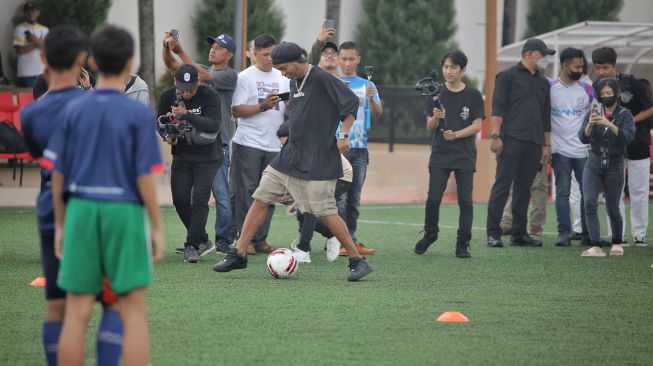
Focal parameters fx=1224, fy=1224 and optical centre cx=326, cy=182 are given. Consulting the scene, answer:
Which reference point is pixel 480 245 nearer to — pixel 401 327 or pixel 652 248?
pixel 652 248

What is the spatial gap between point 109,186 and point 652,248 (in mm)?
9121

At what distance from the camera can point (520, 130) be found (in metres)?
13.2

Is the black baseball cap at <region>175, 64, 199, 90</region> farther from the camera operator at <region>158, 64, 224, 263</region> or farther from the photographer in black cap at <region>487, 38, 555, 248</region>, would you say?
the photographer in black cap at <region>487, 38, 555, 248</region>

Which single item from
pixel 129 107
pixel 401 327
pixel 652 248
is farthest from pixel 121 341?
pixel 652 248

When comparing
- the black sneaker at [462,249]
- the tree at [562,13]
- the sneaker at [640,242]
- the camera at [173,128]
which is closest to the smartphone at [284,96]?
the camera at [173,128]

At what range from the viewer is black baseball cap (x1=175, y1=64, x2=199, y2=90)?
10.9 metres

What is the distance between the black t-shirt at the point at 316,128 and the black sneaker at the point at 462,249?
8.12ft

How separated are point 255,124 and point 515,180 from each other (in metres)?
3.20

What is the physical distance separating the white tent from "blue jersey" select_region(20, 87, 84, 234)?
16109 millimetres

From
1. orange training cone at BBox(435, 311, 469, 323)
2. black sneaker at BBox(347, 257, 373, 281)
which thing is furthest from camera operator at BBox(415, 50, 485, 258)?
orange training cone at BBox(435, 311, 469, 323)

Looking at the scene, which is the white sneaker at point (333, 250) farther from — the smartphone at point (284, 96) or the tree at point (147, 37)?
the tree at point (147, 37)

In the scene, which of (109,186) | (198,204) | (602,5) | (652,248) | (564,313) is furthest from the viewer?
(602,5)

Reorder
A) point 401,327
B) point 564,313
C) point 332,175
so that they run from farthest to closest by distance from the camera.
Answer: point 332,175 → point 564,313 → point 401,327

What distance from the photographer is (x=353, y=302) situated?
8875mm
